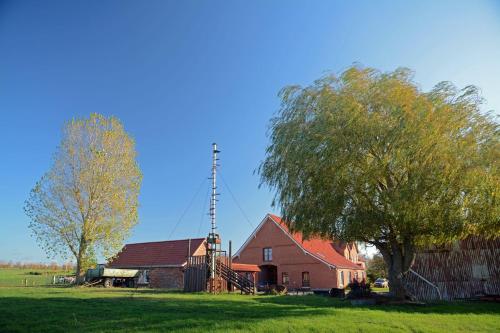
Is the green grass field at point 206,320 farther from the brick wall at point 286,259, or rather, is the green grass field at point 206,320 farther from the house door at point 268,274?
the house door at point 268,274

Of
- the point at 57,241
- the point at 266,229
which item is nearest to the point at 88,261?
the point at 57,241

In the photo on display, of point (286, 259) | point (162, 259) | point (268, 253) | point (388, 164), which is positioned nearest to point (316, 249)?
point (286, 259)

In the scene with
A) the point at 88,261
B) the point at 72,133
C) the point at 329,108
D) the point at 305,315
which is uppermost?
the point at 72,133

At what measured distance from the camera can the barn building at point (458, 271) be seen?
20922 mm

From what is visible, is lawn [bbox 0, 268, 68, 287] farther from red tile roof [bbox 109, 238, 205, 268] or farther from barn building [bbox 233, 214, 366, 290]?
barn building [bbox 233, 214, 366, 290]

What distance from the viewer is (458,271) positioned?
2162cm

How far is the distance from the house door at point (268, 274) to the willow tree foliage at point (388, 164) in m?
24.1

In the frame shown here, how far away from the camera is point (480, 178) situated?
14203 mm

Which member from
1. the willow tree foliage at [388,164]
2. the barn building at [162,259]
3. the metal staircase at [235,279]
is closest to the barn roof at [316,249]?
the barn building at [162,259]

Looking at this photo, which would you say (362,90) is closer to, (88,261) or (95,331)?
(95,331)

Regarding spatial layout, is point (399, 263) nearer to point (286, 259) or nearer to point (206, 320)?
point (206, 320)

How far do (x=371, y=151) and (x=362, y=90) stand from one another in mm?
2819

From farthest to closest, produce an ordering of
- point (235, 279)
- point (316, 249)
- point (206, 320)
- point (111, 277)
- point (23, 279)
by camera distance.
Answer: point (316, 249), point (23, 279), point (111, 277), point (235, 279), point (206, 320)

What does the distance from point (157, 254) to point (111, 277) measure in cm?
676
